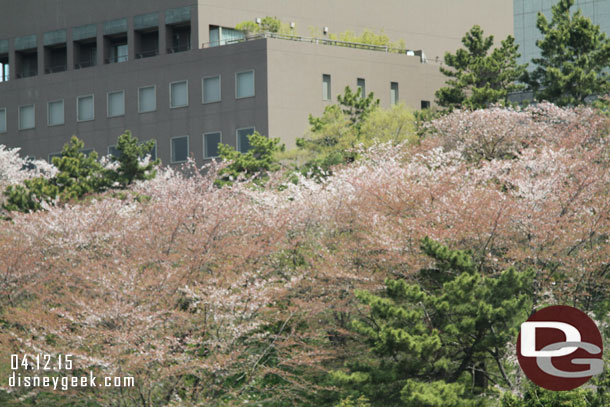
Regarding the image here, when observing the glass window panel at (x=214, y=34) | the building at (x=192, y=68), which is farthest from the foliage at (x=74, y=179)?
the glass window panel at (x=214, y=34)

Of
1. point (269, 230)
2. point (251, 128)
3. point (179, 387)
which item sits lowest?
point (179, 387)

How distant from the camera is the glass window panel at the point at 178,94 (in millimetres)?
64438

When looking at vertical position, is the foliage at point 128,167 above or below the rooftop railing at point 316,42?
below

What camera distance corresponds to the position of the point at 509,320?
25.4 m

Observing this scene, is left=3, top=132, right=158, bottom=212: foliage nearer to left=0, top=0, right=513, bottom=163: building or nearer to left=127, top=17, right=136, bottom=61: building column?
left=0, top=0, right=513, bottom=163: building

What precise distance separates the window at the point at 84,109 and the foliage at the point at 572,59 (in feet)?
99.0

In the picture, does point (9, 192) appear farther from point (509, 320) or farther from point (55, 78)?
point (55, 78)

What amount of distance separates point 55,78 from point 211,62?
41.2 ft

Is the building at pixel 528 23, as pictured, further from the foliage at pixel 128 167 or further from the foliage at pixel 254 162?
the foliage at pixel 128 167

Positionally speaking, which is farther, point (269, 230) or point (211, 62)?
point (211, 62)

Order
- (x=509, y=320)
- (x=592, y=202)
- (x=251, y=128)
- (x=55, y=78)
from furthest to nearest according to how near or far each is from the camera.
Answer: (x=55, y=78) → (x=251, y=128) → (x=592, y=202) → (x=509, y=320)

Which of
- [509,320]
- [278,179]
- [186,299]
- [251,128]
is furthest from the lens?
[251,128]

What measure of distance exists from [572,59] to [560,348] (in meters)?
32.1

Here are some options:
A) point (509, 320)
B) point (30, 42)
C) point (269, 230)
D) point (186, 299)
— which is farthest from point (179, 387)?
point (30, 42)
